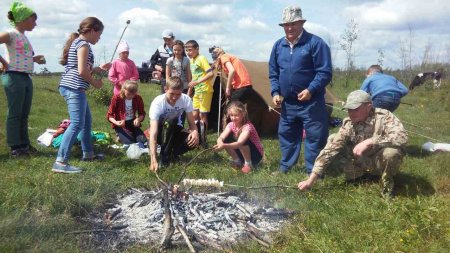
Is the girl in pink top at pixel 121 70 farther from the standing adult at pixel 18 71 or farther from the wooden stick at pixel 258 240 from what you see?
the wooden stick at pixel 258 240

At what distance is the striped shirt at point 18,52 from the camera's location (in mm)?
5449

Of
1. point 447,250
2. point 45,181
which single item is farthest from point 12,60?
point 447,250

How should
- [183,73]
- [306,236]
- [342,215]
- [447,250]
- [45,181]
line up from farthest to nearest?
[183,73] → [45,181] → [342,215] → [306,236] → [447,250]

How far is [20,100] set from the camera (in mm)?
5637

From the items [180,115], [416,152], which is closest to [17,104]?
[180,115]

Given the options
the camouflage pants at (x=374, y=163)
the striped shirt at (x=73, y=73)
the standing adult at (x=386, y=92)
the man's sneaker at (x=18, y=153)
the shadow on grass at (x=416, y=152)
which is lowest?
the shadow on grass at (x=416, y=152)

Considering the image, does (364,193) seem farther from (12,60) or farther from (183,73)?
(12,60)

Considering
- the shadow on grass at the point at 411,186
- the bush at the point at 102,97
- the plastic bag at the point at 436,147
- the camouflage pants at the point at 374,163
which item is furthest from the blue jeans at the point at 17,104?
the bush at the point at 102,97

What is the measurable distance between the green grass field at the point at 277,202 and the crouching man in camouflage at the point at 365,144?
172mm

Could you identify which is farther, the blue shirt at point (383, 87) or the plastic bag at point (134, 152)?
the blue shirt at point (383, 87)

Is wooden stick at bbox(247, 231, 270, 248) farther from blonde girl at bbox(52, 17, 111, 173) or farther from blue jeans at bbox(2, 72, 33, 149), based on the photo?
blue jeans at bbox(2, 72, 33, 149)

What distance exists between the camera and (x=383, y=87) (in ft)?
20.5

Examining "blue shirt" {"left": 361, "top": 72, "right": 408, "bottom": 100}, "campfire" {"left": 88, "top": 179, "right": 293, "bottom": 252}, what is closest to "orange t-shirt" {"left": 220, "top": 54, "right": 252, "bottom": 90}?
"blue shirt" {"left": 361, "top": 72, "right": 408, "bottom": 100}

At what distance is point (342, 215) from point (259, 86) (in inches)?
194
